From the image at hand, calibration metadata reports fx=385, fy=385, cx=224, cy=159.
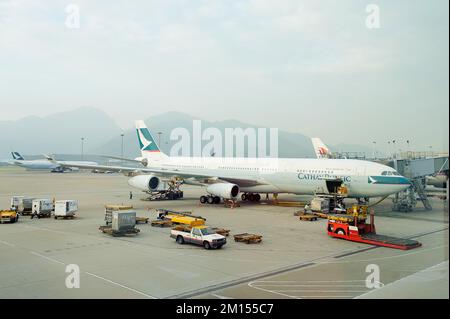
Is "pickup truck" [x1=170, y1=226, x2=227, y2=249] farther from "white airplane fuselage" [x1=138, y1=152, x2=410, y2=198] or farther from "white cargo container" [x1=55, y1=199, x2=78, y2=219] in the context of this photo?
"white airplane fuselage" [x1=138, y1=152, x2=410, y2=198]

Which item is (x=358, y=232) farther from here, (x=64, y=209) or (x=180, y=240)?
(x=64, y=209)

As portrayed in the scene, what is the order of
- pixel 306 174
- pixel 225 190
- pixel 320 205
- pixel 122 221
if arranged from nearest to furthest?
pixel 122 221 → pixel 320 205 → pixel 306 174 → pixel 225 190

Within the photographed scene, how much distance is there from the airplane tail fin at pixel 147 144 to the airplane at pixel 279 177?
435 centimetres

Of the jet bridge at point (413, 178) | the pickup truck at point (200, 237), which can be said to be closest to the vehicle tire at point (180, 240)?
the pickup truck at point (200, 237)

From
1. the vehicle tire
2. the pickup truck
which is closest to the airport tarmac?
the pickup truck

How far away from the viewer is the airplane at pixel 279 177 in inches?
1045

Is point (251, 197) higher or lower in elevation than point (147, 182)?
lower

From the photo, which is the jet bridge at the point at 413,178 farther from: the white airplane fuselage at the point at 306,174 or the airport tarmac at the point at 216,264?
the airport tarmac at the point at 216,264

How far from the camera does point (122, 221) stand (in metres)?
18.9

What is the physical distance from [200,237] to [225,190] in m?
13.4

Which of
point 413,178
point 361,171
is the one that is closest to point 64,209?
point 361,171

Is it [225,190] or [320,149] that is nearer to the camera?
[225,190]
